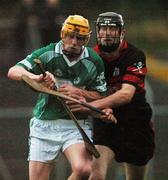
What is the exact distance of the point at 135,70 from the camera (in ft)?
30.5

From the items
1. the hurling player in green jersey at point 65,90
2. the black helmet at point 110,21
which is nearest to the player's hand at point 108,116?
Result: the hurling player in green jersey at point 65,90

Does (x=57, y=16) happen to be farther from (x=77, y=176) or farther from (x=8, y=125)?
(x=77, y=176)

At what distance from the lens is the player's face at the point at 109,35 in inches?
357

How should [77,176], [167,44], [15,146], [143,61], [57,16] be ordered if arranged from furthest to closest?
1. [167,44]
2. [57,16]
3. [15,146]
4. [143,61]
5. [77,176]

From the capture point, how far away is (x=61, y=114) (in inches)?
351

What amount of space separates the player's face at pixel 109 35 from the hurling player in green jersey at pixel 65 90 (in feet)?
0.61

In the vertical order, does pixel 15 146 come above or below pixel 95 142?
below

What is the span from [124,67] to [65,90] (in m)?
0.82

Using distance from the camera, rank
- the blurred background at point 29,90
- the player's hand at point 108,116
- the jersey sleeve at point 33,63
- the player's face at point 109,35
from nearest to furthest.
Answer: the player's hand at point 108,116
the jersey sleeve at point 33,63
the player's face at point 109,35
the blurred background at point 29,90

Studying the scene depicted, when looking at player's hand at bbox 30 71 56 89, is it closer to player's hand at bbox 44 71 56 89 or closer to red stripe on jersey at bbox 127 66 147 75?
player's hand at bbox 44 71 56 89

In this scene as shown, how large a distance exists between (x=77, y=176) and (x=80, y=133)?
0.39 meters

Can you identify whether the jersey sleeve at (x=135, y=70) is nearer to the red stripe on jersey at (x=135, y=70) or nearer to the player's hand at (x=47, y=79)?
the red stripe on jersey at (x=135, y=70)

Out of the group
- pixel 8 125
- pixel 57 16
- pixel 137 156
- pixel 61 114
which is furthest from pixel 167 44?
pixel 61 114

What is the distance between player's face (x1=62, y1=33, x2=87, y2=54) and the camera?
8.73 metres
